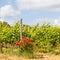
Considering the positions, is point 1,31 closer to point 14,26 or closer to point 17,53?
point 14,26

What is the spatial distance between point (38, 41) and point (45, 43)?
33.1 inches

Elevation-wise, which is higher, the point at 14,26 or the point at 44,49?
the point at 14,26

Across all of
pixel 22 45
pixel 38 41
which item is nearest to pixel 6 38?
pixel 38 41

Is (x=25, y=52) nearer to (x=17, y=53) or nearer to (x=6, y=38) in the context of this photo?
(x=17, y=53)

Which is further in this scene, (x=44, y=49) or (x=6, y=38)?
(x=6, y=38)

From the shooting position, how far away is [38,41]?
84.5 ft

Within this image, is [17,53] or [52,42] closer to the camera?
[17,53]

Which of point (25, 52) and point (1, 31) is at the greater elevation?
point (1, 31)

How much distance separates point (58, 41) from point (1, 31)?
19.7ft

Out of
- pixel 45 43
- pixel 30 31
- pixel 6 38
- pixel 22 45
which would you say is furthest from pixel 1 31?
pixel 22 45

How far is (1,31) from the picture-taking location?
87.0 feet

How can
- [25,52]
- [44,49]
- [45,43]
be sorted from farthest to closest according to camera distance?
[45,43], [44,49], [25,52]

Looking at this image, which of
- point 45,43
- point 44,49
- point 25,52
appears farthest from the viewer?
point 45,43

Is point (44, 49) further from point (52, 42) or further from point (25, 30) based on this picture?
point (25, 30)
